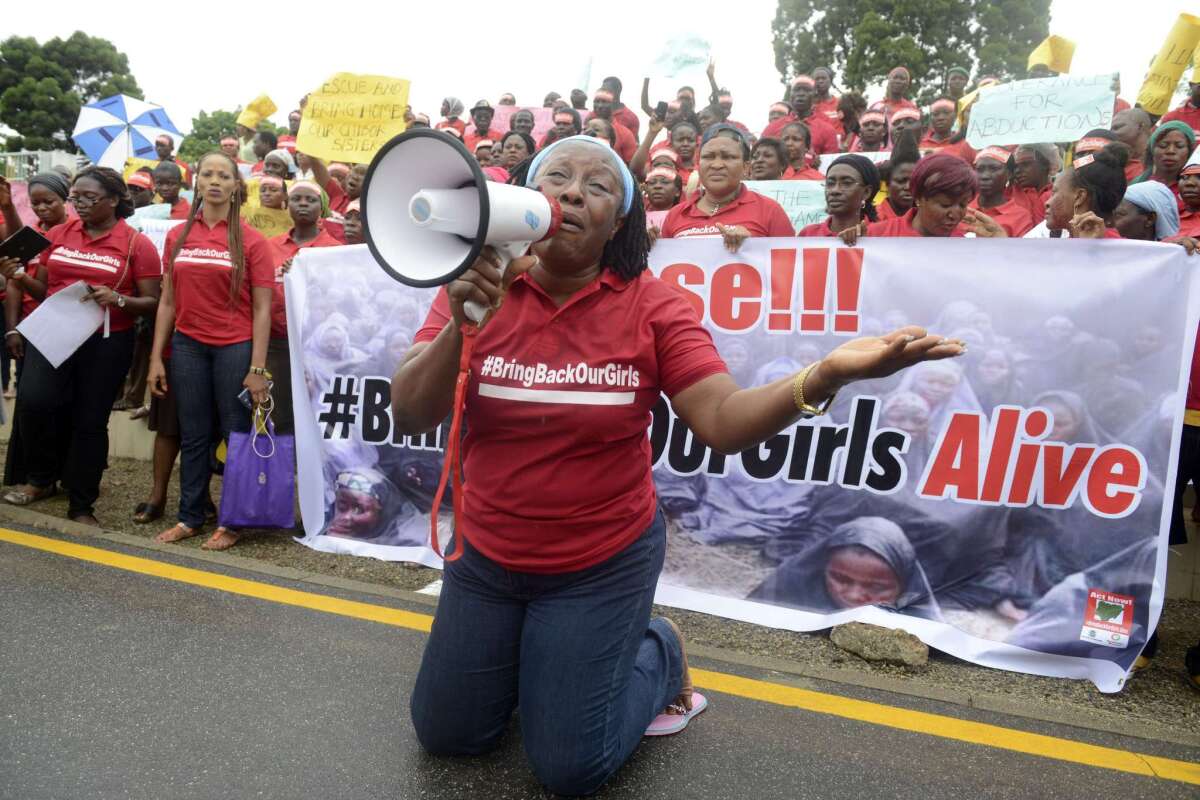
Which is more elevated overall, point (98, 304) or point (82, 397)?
point (98, 304)

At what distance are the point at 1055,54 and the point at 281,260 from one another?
681cm

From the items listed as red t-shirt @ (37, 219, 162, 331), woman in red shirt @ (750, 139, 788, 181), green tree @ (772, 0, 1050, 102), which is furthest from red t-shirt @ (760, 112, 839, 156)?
green tree @ (772, 0, 1050, 102)

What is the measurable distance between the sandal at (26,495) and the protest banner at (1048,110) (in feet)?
20.1

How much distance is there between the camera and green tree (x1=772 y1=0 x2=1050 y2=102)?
25.5m

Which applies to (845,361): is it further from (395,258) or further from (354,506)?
(354,506)

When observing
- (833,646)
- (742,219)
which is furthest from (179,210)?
(833,646)

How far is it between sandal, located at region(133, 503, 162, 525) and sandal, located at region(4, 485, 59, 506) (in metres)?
0.79

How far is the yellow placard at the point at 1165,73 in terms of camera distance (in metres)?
6.90

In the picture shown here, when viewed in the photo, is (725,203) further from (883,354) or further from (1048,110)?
(883,354)

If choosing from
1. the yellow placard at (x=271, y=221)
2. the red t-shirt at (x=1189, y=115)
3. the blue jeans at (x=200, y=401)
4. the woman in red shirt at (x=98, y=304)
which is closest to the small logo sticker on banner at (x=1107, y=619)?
the blue jeans at (x=200, y=401)

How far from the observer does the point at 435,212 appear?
1701mm

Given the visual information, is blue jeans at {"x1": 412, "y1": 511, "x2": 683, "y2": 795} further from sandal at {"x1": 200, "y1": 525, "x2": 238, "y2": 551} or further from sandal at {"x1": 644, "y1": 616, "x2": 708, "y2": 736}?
sandal at {"x1": 200, "y1": 525, "x2": 238, "y2": 551}

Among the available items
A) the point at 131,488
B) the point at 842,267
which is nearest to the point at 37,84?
the point at 131,488

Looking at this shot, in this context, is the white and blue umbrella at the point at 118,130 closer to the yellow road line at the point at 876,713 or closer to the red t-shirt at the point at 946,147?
the red t-shirt at the point at 946,147
